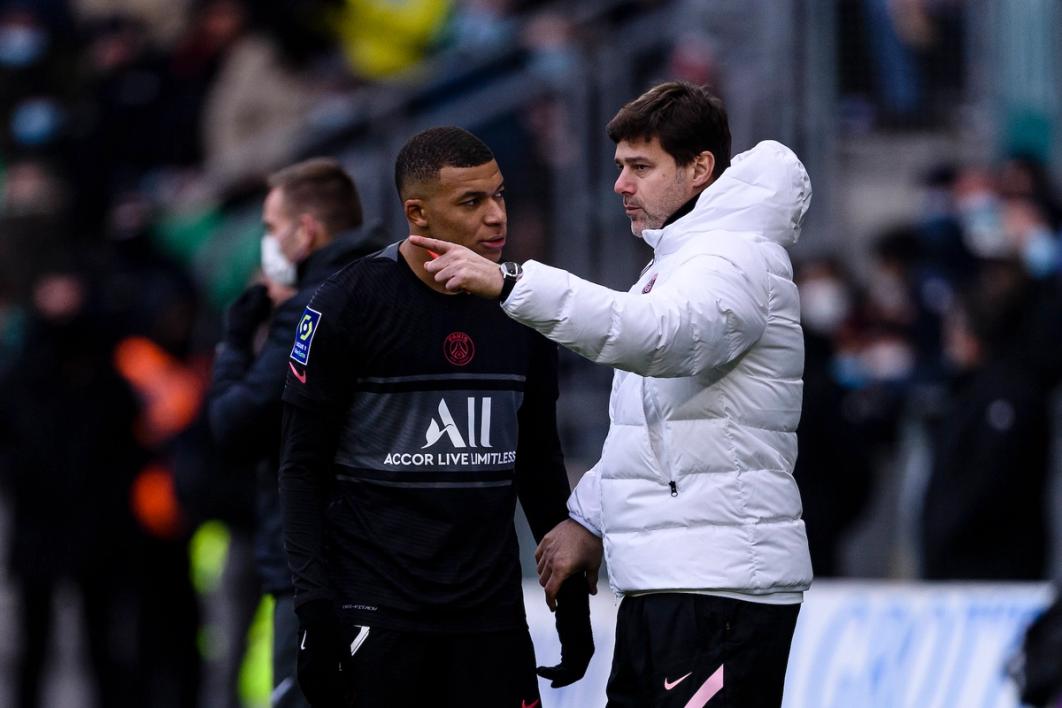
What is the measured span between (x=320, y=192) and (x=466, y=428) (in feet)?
5.08

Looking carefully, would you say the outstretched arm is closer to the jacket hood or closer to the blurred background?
the jacket hood

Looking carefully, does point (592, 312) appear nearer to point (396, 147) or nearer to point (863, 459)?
point (863, 459)

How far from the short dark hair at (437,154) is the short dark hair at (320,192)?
1302 millimetres

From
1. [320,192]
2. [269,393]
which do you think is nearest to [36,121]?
[320,192]

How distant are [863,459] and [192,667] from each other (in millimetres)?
3716

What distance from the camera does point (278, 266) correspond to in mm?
6625

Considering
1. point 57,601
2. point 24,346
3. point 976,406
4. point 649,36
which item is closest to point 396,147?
point 649,36

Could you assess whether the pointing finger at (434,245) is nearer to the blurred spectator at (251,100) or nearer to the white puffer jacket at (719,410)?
the white puffer jacket at (719,410)

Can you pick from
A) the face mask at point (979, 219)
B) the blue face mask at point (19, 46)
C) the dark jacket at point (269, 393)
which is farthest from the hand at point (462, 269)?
the blue face mask at point (19, 46)

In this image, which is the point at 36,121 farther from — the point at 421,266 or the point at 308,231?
the point at 421,266

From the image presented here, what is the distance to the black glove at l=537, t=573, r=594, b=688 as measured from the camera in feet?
18.5

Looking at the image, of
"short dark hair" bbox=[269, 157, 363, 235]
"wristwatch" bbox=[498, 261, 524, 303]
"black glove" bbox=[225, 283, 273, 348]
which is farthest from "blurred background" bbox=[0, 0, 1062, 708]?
"wristwatch" bbox=[498, 261, 524, 303]

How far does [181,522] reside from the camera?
10.6 m

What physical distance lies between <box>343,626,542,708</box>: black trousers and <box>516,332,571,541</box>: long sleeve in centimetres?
40
